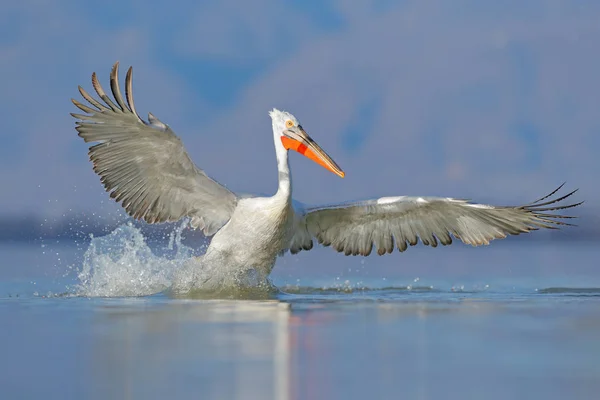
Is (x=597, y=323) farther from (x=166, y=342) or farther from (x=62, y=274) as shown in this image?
(x=62, y=274)

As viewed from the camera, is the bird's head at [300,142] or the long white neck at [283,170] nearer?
the long white neck at [283,170]

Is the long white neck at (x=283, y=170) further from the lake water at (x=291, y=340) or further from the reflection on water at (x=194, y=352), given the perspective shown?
the reflection on water at (x=194, y=352)

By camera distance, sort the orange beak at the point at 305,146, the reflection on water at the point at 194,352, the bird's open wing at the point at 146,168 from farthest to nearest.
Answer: the orange beak at the point at 305,146, the bird's open wing at the point at 146,168, the reflection on water at the point at 194,352

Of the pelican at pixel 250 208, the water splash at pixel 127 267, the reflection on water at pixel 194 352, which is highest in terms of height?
the pelican at pixel 250 208

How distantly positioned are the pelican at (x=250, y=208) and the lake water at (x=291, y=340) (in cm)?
53

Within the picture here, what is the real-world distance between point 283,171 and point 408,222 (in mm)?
1621

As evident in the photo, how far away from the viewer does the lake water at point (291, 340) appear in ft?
15.1

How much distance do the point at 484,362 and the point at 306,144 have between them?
16.5ft

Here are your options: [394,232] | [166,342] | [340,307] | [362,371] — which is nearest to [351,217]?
[394,232]

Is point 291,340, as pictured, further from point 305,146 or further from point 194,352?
point 305,146

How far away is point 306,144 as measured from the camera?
10008mm

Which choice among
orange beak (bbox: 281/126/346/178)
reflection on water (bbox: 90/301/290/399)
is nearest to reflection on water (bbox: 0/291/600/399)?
reflection on water (bbox: 90/301/290/399)

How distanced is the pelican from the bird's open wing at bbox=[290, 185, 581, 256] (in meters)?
0.01

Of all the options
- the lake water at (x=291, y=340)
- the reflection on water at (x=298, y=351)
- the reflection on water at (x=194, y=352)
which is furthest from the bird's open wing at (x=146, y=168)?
the reflection on water at (x=194, y=352)
